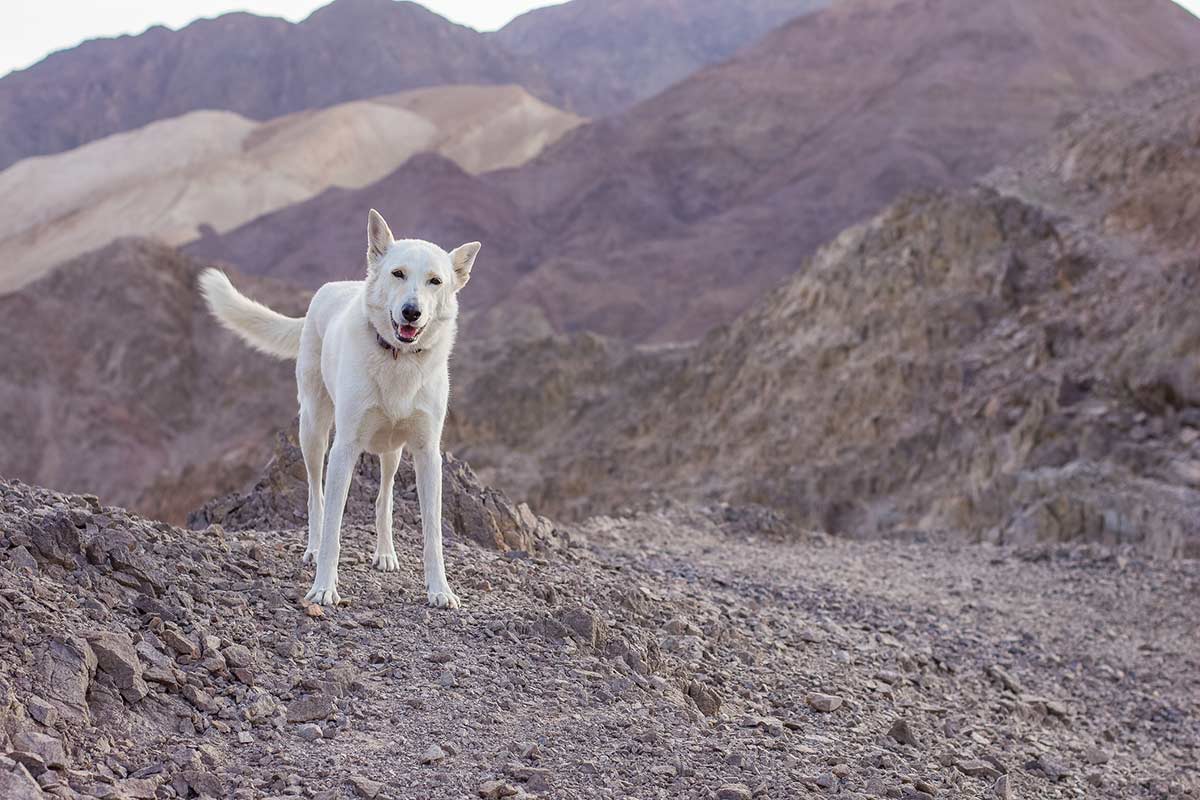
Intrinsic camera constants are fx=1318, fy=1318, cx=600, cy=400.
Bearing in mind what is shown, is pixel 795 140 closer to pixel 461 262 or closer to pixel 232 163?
pixel 232 163

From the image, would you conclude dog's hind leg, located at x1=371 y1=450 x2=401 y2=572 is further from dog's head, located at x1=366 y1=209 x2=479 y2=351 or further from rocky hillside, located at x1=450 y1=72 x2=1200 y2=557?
rocky hillside, located at x1=450 y1=72 x2=1200 y2=557

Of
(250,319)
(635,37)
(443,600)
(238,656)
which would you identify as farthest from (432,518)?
(635,37)

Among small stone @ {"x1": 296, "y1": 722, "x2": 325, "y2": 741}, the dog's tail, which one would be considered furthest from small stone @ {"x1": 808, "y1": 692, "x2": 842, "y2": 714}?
the dog's tail

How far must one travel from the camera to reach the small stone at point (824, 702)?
7.47m

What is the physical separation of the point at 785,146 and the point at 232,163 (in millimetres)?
38511

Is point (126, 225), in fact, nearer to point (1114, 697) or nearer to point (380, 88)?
point (380, 88)

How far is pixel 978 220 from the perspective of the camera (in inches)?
1391

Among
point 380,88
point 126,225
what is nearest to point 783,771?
point 126,225

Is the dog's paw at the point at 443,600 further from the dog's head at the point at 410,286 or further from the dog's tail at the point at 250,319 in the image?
the dog's tail at the point at 250,319

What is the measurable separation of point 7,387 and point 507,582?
1900 inches

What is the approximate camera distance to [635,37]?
16738 cm

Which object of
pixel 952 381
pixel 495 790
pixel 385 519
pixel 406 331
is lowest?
pixel 495 790

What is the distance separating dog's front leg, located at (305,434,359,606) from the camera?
6.84 m

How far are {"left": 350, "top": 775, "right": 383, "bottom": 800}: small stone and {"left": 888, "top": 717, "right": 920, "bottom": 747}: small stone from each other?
10.8ft
